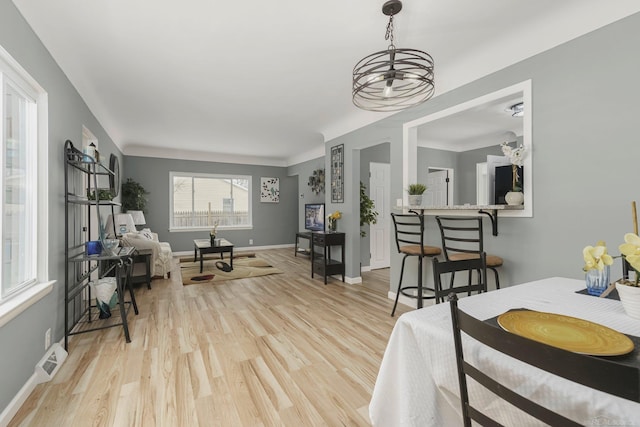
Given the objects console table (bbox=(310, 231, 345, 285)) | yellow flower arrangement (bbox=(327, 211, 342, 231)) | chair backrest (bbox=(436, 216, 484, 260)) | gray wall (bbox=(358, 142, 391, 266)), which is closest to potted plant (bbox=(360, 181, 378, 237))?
gray wall (bbox=(358, 142, 391, 266))

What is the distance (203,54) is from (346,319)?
2.92 metres

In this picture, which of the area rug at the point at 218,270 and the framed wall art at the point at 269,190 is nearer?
the area rug at the point at 218,270

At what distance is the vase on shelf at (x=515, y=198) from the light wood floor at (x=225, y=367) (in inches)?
62.4

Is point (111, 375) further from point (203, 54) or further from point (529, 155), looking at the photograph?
point (529, 155)

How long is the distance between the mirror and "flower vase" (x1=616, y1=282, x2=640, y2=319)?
1.46m

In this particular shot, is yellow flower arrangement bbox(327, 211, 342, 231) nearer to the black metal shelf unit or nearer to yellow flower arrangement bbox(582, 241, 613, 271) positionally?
the black metal shelf unit

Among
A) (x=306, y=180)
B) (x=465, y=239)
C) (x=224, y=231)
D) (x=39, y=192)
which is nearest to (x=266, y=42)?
(x=39, y=192)

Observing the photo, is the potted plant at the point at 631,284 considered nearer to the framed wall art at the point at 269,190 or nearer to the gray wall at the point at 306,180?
the gray wall at the point at 306,180

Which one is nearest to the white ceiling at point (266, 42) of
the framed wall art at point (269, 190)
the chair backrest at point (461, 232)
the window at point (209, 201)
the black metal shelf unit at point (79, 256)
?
the black metal shelf unit at point (79, 256)

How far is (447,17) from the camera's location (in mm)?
2170

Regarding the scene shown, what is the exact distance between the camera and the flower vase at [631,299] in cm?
112

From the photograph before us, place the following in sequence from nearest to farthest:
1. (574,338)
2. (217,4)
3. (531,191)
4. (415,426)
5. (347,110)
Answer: (574,338) < (415,426) < (217,4) < (531,191) < (347,110)

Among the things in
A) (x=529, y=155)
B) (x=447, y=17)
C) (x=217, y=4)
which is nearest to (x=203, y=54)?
(x=217, y=4)

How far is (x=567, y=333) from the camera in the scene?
980 millimetres
